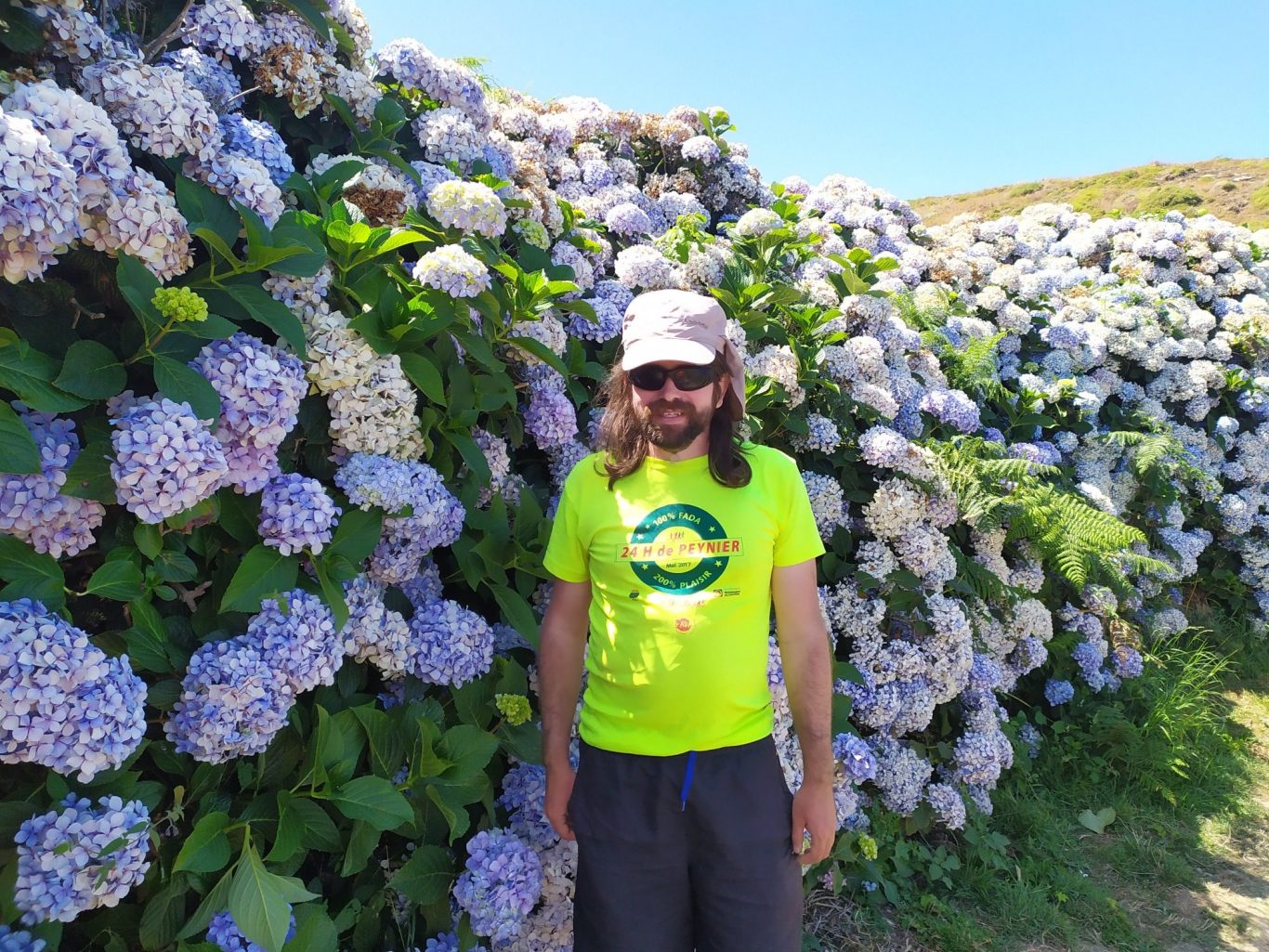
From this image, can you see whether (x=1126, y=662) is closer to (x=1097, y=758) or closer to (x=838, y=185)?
(x=1097, y=758)

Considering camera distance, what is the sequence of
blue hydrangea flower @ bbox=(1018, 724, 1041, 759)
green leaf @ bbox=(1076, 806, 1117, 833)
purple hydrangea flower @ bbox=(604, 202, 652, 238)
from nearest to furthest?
purple hydrangea flower @ bbox=(604, 202, 652, 238)
green leaf @ bbox=(1076, 806, 1117, 833)
blue hydrangea flower @ bbox=(1018, 724, 1041, 759)

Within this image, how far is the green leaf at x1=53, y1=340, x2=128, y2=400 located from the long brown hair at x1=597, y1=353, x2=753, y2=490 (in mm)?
999

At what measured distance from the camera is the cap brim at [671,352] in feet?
5.90

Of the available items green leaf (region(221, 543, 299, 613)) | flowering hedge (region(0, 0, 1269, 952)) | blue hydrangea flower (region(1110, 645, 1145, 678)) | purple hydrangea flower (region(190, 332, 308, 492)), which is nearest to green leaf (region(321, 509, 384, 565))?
flowering hedge (region(0, 0, 1269, 952))

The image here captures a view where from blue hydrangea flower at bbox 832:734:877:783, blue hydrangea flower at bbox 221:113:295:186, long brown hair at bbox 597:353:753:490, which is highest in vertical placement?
blue hydrangea flower at bbox 221:113:295:186

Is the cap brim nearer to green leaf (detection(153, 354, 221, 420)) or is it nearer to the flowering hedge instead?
the flowering hedge

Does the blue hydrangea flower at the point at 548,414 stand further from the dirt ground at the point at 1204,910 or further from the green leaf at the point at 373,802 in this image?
the dirt ground at the point at 1204,910

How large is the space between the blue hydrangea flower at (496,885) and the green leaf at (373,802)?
317 millimetres

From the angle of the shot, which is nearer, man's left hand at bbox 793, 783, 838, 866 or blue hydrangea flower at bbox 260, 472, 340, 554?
blue hydrangea flower at bbox 260, 472, 340, 554

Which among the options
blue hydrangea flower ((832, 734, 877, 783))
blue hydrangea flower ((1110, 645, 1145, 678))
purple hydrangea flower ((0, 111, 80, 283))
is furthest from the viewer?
blue hydrangea flower ((1110, 645, 1145, 678))

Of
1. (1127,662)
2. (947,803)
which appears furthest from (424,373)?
(1127,662)

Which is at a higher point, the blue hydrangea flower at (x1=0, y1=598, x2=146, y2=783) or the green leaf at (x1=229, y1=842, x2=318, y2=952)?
the blue hydrangea flower at (x1=0, y1=598, x2=146, y2=783)

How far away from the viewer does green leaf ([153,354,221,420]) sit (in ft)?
4.62

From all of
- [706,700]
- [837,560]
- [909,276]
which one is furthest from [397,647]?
[909,276]
